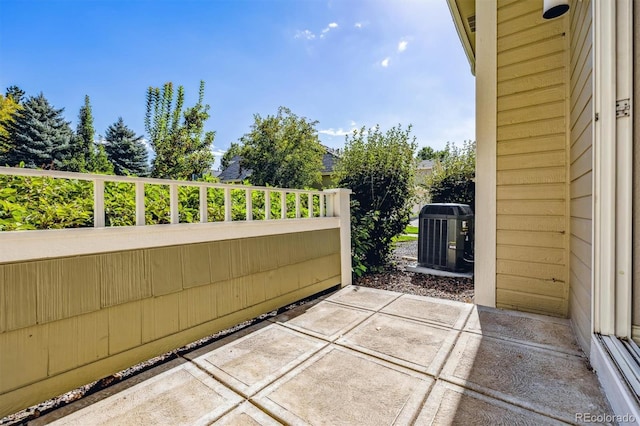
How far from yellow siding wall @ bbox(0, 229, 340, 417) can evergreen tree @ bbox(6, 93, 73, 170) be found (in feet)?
55.7

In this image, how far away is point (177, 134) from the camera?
977 cm

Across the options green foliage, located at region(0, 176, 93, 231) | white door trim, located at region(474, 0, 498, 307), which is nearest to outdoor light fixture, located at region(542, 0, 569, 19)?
white door trim, located at region(474, 0, 498, 307)

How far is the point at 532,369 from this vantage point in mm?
1714

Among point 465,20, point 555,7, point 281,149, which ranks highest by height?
point 465,20

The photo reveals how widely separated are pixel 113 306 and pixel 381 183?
3.83 meters

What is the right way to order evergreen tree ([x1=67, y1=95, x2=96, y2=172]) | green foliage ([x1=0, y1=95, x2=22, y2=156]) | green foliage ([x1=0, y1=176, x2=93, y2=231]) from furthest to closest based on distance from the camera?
1. evergreen tree ([x1=67, y1=95, x2=96, y2=172])
2. green foliage ([x1=0, y1=95, x2=22, y2=156])
3. green foliage ([x1=0, y1=176, x2=93, y2=231])

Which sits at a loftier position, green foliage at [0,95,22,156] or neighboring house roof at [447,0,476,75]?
green foliage at [0,95,22,156]

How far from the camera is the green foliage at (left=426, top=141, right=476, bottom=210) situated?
5.42 meters

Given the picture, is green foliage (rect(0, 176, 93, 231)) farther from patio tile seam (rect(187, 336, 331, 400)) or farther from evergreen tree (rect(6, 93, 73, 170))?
evergreen tree (rect(6, 93, 73, 170))

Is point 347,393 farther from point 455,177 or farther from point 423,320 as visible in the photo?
point 455,177

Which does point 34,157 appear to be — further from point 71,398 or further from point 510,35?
point 510,35

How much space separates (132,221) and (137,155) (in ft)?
64.7

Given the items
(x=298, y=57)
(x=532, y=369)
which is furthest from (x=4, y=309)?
(x=298, y=57)

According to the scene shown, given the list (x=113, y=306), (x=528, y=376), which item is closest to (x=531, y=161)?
(x=528, y=376)
